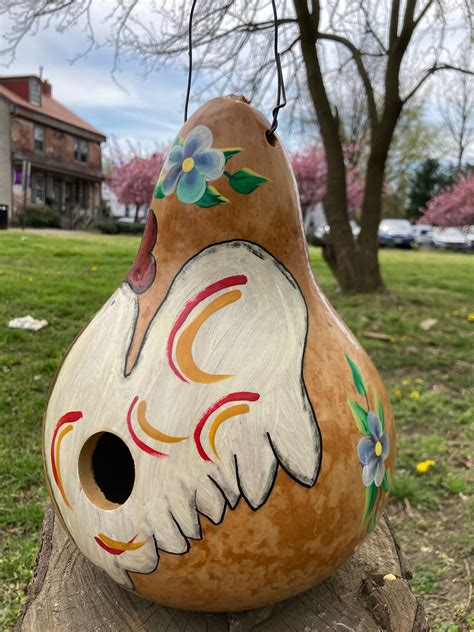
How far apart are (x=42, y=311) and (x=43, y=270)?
1.93m

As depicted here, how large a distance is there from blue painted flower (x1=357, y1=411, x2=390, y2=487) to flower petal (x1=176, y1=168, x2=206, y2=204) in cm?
71

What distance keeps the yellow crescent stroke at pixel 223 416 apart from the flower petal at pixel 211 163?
0.59 meters

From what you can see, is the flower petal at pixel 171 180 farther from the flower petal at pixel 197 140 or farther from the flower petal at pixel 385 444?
the flower petal at pixel 385 444

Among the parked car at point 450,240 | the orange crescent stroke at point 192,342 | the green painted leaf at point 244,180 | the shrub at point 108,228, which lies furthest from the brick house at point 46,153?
the orange crescent stroke at point 192,342

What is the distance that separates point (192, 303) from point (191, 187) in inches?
12.3

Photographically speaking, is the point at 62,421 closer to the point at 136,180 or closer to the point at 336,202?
the point at 336,202

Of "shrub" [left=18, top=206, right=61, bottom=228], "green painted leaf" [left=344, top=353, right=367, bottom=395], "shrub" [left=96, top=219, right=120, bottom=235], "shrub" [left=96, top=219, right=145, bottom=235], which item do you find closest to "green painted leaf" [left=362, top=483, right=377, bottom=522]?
"green painted leaf" [left=344, top=353, right=367, bottom=395]

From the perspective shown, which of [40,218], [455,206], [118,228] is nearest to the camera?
[40,218]

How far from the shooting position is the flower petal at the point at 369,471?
1.50 meters

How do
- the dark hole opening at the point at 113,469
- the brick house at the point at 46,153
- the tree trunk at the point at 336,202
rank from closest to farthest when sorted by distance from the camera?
1. the dark hole opening at the point at 113,469
2. the tree trunk at the point at 336,202
3. the brick house at the point at 46,153

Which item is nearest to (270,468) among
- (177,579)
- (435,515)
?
(177,579)

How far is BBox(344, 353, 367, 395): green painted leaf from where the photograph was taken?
154cm

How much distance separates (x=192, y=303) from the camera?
1.47 m

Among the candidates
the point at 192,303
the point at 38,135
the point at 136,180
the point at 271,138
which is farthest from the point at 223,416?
the point at 136,180
